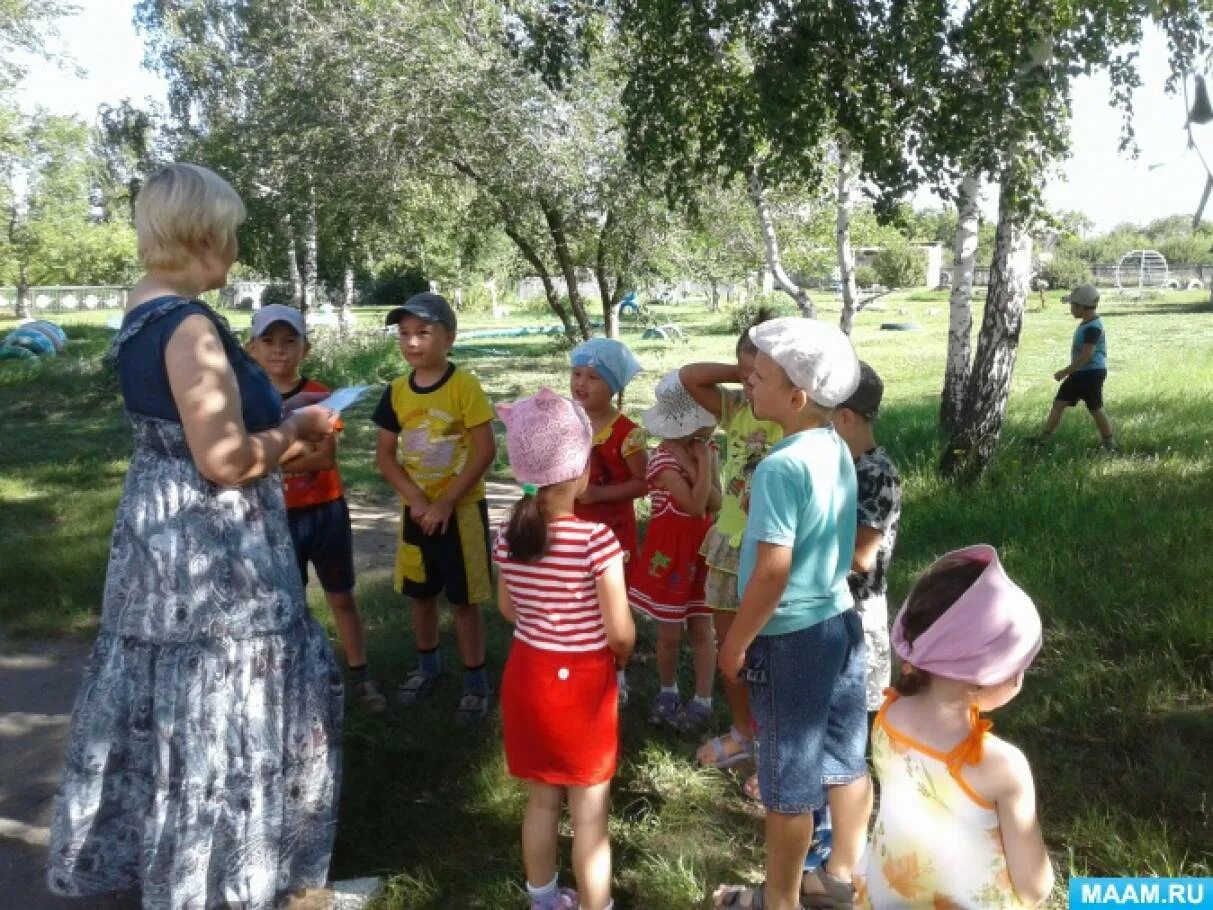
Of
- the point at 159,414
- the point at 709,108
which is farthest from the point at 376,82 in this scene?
the point at 159,414

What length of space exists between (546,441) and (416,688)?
1.99 m

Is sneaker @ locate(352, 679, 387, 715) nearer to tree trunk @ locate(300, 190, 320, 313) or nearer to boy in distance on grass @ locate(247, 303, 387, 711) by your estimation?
boy in distance on grass @ locate(247, 303, 387, 711)

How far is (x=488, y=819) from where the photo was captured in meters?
3.21

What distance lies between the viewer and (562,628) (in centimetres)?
248

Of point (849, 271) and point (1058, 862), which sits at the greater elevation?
point (849, 271)

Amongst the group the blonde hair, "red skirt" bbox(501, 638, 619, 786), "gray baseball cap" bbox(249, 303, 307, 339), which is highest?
the blonde hair

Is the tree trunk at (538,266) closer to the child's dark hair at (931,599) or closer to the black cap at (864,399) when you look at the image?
the black cap at (864,399)

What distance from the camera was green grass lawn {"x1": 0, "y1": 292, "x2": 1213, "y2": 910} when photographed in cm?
288

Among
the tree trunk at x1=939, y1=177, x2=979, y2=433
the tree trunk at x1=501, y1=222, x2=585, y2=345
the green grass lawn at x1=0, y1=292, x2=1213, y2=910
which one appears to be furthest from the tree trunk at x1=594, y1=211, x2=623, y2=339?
the tree trunk at x1=939, y1=177, x2=979, y2=433

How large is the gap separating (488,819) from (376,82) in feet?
31.1

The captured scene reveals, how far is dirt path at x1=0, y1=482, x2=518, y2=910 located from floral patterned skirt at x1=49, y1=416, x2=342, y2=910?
466mm

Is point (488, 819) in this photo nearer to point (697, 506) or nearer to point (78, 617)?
point (697, 506)

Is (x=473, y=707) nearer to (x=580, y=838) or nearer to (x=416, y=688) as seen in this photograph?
(x=416, y=688)

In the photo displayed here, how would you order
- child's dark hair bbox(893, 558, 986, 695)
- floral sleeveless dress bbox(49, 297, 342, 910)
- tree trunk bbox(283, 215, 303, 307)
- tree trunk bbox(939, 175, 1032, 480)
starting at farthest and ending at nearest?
1. tree trunk bbox(283, 215, 303, 307)
2. tree trunk bbox(939, 175, 1032, 480)
3. floral sleeveless dress bbox(49, 297, 342, 910)
4. child's dark hair bbox(893, 558, 986, 695)
